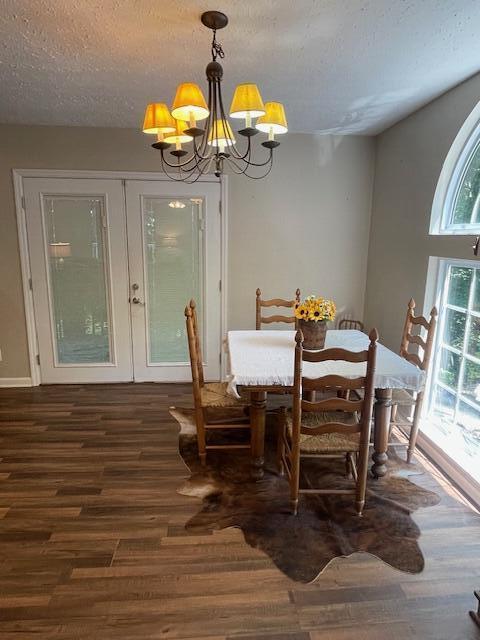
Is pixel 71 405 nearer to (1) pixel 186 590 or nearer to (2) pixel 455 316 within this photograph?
(1) pixel 186 590

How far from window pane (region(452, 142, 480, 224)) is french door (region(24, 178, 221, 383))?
6.88 ft

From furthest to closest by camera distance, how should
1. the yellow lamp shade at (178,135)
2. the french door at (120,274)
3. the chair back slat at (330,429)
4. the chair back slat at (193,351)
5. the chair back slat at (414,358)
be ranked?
the french door at (120,274) → the chair back slat at (414,358) → the chair back slat at (193,351) → the yellow lamp shade at (178,135) → the chair back slat at (330,429)

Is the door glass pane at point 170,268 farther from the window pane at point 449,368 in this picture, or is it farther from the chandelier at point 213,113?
the window pane at point 449,368

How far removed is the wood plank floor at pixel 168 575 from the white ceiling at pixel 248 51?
2520 mm

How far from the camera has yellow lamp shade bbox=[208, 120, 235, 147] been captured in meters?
1.96

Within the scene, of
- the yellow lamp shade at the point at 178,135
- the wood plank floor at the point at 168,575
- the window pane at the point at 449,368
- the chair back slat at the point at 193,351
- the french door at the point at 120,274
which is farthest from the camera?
the french door at the point at 120,274

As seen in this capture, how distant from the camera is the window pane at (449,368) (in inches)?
107

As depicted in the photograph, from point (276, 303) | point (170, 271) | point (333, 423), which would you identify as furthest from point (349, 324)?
point (333, 423)

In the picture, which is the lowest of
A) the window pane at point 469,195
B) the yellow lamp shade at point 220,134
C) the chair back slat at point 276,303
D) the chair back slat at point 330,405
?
the chair back slat at point 330,405

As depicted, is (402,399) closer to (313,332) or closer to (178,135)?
(313,332)

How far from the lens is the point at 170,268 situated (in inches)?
154

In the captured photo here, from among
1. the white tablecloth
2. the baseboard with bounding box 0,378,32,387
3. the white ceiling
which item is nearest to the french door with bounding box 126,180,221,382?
the white ceiling

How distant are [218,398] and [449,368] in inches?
67.1

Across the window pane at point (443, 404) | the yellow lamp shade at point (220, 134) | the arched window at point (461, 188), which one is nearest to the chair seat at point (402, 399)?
the window pane at point (443, 404)
